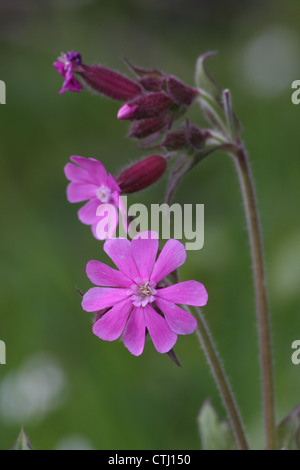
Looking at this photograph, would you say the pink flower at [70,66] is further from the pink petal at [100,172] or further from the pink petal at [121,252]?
the pink petal at [121,252]

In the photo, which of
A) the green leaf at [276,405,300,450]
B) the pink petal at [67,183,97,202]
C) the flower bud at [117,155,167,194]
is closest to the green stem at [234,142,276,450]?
the green leaf at [276,405,300,450]

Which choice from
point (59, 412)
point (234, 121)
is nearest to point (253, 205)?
point (234, 121)

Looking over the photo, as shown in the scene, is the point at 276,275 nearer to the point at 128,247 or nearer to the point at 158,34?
the point at 128,247

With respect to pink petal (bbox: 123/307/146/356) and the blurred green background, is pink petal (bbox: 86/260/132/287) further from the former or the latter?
the blurred green background

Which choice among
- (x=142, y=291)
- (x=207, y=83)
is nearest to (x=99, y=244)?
(x=207, y=83)

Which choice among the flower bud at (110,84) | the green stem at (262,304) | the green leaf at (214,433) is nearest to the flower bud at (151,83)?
the flower bud at (110,84)

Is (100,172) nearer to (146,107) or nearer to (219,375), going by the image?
(146,107)
